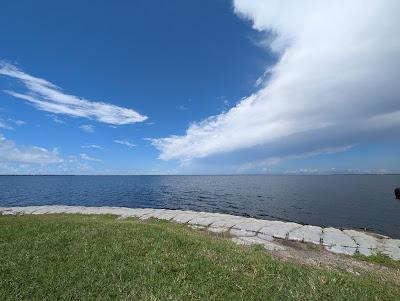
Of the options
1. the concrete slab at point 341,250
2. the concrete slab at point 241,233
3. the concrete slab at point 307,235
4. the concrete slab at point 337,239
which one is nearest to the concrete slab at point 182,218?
the concrete slab at point 241,233

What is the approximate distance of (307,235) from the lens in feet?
46.9

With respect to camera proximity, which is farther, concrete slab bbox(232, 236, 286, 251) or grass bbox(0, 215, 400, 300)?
concrete slab bbox(232, 236, 286, 251)

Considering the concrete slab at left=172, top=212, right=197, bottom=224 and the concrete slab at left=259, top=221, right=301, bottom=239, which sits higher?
the concrete slab at left=172, top=212, right=197, bottom=224

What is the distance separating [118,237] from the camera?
1093 centimetres

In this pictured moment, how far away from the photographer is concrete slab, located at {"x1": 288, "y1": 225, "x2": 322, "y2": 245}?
44.8 ft

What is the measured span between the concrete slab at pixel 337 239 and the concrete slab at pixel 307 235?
11.9 inches

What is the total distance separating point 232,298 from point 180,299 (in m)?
1.28

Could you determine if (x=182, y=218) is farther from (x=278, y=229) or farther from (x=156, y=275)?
(x=156, y=275)

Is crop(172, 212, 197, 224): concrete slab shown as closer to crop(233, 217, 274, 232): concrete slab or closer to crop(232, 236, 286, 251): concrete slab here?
crop(233, 217, 274, 232): concrete slab

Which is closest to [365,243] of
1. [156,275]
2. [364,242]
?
[364,242]

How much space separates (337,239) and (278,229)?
3172 millimetres

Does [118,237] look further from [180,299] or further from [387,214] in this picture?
[387,214]

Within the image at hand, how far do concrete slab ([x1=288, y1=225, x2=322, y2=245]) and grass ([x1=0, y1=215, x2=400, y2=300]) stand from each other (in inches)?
175

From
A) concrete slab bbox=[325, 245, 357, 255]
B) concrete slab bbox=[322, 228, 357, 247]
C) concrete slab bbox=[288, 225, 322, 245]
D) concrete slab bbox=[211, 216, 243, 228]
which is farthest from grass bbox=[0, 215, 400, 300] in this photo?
concrete slab bbox=[211, 216, 243, 228]
